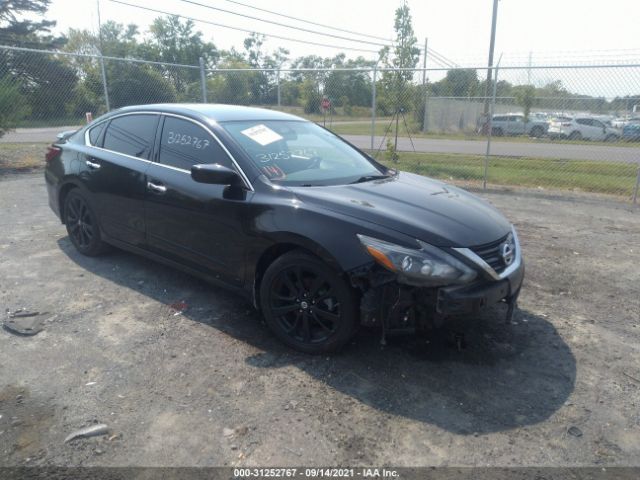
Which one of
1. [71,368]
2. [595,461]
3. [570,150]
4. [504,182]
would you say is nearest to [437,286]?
[595,461]

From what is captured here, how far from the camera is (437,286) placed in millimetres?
2871

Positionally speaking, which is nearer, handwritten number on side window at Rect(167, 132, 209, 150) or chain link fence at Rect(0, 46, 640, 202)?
handwritten number on side window at Rect(167, 132, 209, 150)

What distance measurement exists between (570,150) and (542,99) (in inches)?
56.9

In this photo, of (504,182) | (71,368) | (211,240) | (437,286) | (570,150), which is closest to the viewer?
(437,286)

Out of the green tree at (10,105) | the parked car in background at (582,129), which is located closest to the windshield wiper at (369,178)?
the parked car in background at (582,129)

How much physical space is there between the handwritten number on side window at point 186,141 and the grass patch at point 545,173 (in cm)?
778

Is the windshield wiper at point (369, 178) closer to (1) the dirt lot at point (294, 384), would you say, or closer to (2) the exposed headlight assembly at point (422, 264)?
(2) the exposed headlight assembly at point (422, 264)

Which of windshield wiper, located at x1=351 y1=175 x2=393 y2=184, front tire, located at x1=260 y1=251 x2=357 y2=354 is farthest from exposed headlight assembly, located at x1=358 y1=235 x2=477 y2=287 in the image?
windshield wiper, located at x1=351 y1=175 x2=393 y2=184

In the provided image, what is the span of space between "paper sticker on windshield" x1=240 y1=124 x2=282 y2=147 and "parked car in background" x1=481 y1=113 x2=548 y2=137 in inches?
363

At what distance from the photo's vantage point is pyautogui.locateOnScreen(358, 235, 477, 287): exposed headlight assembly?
2.87 m

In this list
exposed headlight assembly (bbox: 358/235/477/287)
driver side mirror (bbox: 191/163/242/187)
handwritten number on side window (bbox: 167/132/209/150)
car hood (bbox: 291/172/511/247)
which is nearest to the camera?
exposed headlight assembly (bbox: 358/235/477/287)

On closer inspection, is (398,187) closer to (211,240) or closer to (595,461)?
A: (211,240)

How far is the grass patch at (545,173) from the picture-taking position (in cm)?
1024

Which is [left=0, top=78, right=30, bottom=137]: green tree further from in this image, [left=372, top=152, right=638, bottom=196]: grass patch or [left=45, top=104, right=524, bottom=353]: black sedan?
[left=372, top=152, right=638, bottom=196]: grass patch
